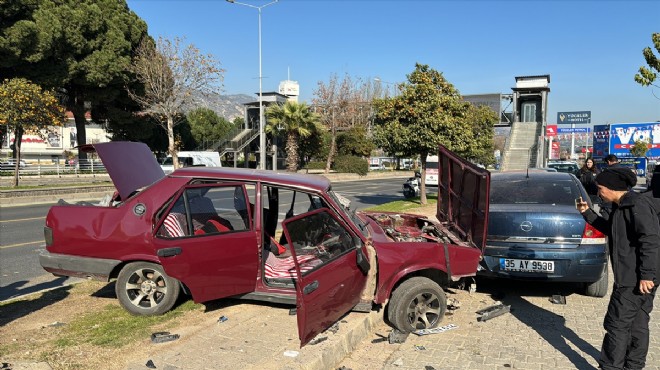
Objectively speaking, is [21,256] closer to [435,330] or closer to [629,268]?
[435,330]

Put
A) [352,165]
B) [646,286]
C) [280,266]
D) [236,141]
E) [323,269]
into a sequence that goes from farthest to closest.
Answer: [236,141] < [352,165] < [280,266] < [323,269] < [646,286]

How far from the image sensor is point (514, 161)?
36281 millimetres

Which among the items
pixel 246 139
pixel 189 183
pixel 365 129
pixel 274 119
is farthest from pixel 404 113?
pixel 365 129

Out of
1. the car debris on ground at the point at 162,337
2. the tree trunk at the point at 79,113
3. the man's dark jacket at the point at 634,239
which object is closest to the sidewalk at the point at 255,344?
the car debris on ground at the point at 162,337

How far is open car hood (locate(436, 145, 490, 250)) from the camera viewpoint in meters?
5.11

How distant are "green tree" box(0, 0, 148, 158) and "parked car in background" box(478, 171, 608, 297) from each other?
28864 millimetres

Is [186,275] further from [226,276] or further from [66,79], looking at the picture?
[66,79]

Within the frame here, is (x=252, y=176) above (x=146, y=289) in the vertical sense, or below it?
above

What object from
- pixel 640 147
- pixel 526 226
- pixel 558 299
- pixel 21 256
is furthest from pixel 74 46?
pixel 640 147

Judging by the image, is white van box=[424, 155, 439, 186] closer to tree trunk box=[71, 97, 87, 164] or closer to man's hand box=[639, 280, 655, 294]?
man's hand box=[639, 280, 655, 294]

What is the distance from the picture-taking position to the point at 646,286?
3.43 meters

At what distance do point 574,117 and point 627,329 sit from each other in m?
85.3

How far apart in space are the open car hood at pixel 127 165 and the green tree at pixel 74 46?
25.3 meters

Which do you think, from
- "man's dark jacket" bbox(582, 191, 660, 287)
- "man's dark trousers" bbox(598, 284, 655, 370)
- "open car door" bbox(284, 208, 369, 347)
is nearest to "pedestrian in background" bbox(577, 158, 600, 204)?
"man's dark jacket" bbox(582, 191, 660, 287)
